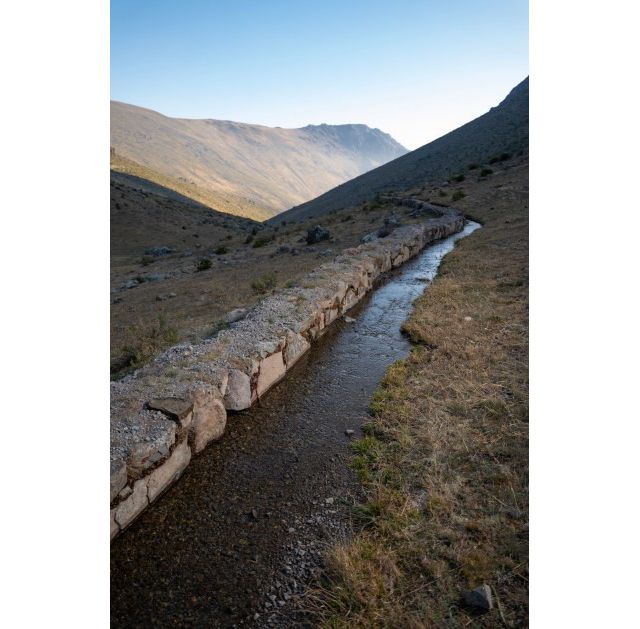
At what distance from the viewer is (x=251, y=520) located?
4.36m

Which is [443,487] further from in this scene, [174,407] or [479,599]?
[174,407]

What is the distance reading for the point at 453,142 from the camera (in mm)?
58094

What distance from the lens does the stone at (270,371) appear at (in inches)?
271

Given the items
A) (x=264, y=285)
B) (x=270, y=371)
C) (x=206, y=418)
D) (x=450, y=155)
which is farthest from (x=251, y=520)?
(x=450, y=155)

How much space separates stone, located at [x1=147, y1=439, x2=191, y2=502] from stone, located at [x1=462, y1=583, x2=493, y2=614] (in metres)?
3.24

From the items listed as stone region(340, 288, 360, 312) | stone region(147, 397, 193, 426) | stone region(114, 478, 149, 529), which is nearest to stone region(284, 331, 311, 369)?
stone region(147, 397, 193, 426)

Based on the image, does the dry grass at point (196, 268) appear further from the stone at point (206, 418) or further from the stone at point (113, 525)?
the stone at point (113, 525)

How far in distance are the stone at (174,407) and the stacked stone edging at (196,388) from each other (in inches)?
0.5

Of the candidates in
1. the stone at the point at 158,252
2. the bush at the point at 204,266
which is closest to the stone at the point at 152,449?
the bush at the point at 204,266

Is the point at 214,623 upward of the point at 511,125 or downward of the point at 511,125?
downward

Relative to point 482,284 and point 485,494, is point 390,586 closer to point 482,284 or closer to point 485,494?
point 485,494

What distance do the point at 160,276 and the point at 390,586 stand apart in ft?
62.2

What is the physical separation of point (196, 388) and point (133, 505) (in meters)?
1.70
